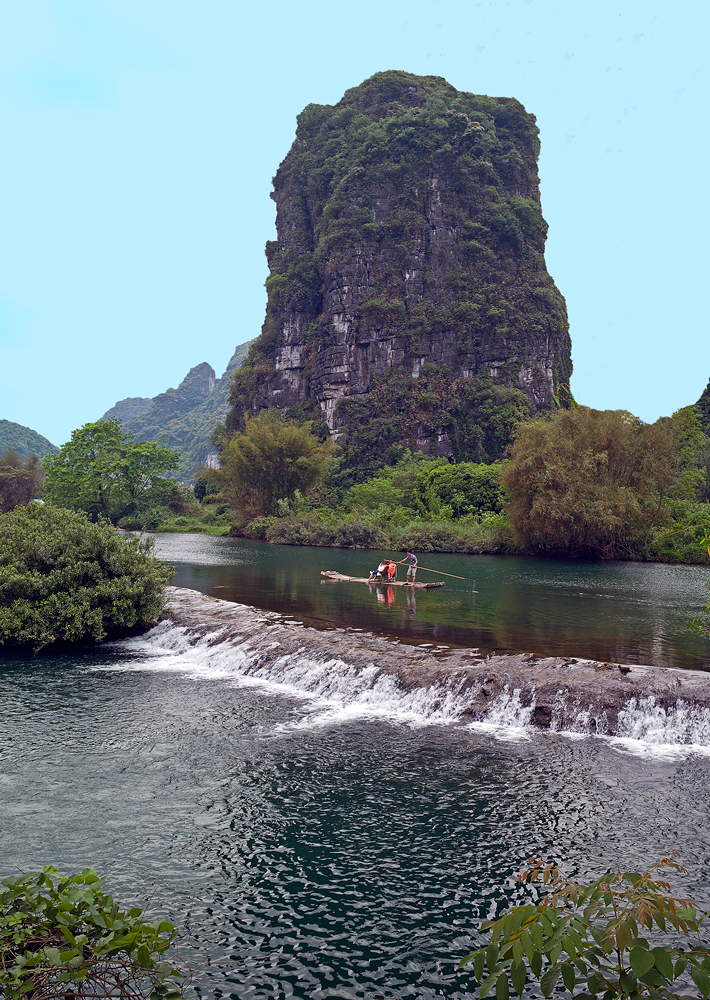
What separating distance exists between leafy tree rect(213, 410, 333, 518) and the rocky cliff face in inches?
1042

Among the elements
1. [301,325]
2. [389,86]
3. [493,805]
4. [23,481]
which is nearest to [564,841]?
[493,805]

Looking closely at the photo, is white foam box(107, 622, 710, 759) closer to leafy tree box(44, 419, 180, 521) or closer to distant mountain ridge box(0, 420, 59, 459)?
leafy tree box(44, 419, 180, 521)

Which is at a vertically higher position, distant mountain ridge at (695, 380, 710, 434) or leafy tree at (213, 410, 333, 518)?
distant mountain ridge at (695, 380, 710, 434)

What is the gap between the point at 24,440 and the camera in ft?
540

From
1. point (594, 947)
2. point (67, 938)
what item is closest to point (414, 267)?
point (67, 938)

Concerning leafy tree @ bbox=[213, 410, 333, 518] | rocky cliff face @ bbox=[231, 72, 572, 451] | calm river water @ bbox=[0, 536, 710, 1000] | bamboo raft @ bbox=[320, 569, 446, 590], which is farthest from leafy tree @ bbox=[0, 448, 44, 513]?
calm river water @ bbox=[0, 536, 710, 1000]

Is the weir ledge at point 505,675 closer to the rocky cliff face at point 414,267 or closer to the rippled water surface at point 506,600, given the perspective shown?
the rippled water surface at point 506,600

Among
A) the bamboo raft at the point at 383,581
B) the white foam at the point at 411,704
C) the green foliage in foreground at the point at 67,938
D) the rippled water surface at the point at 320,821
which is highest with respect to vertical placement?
the green foliage in foreground at the point at 67,938

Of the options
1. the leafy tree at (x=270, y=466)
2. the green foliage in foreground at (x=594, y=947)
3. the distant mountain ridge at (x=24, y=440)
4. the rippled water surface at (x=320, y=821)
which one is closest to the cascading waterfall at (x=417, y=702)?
the rippled water surface at (x=320, y=821)

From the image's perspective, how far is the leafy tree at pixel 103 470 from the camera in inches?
2665

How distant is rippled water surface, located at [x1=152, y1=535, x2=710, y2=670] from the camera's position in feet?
58.3

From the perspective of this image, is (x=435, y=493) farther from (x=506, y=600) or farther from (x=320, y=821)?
(x=320, y=821)

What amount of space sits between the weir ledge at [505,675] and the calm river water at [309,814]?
0.67m

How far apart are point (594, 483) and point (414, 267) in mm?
60846
